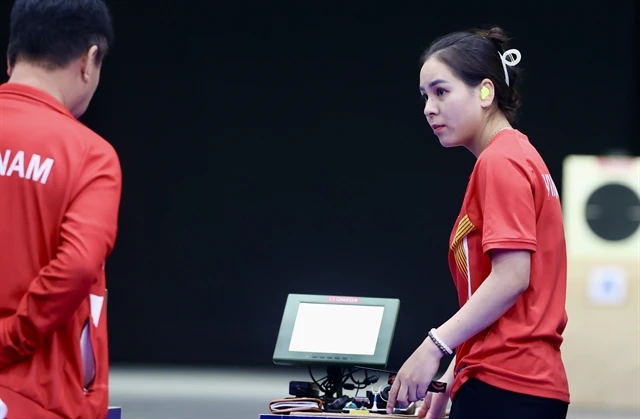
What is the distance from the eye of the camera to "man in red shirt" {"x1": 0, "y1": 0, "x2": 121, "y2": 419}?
136 cm

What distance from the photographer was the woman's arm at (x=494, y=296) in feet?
5.14

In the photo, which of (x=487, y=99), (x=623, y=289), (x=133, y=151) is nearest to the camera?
(x=487, y=99)

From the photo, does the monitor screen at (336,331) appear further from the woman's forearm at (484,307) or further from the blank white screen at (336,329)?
the woman's forearm at (484,307)

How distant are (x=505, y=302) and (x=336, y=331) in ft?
3.97

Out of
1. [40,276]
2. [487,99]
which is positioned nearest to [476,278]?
[487,99]

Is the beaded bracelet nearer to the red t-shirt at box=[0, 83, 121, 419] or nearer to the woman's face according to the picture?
the woman's face

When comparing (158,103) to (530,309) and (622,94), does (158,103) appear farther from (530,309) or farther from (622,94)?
(530,309)

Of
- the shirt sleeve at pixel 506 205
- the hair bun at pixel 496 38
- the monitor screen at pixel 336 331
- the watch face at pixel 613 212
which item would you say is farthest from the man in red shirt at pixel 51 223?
the watch face at pixel 613 212

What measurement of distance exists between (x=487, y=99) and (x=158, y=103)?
212 inches

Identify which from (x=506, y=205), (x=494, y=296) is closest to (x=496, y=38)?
(x=506, y=205)

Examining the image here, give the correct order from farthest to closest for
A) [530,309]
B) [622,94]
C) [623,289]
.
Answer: [622,94] < [623,289] < [530,309]

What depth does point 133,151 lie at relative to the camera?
695cm

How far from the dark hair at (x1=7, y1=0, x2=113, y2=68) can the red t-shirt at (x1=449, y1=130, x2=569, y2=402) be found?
662mm

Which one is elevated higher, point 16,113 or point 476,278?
point 16,113
